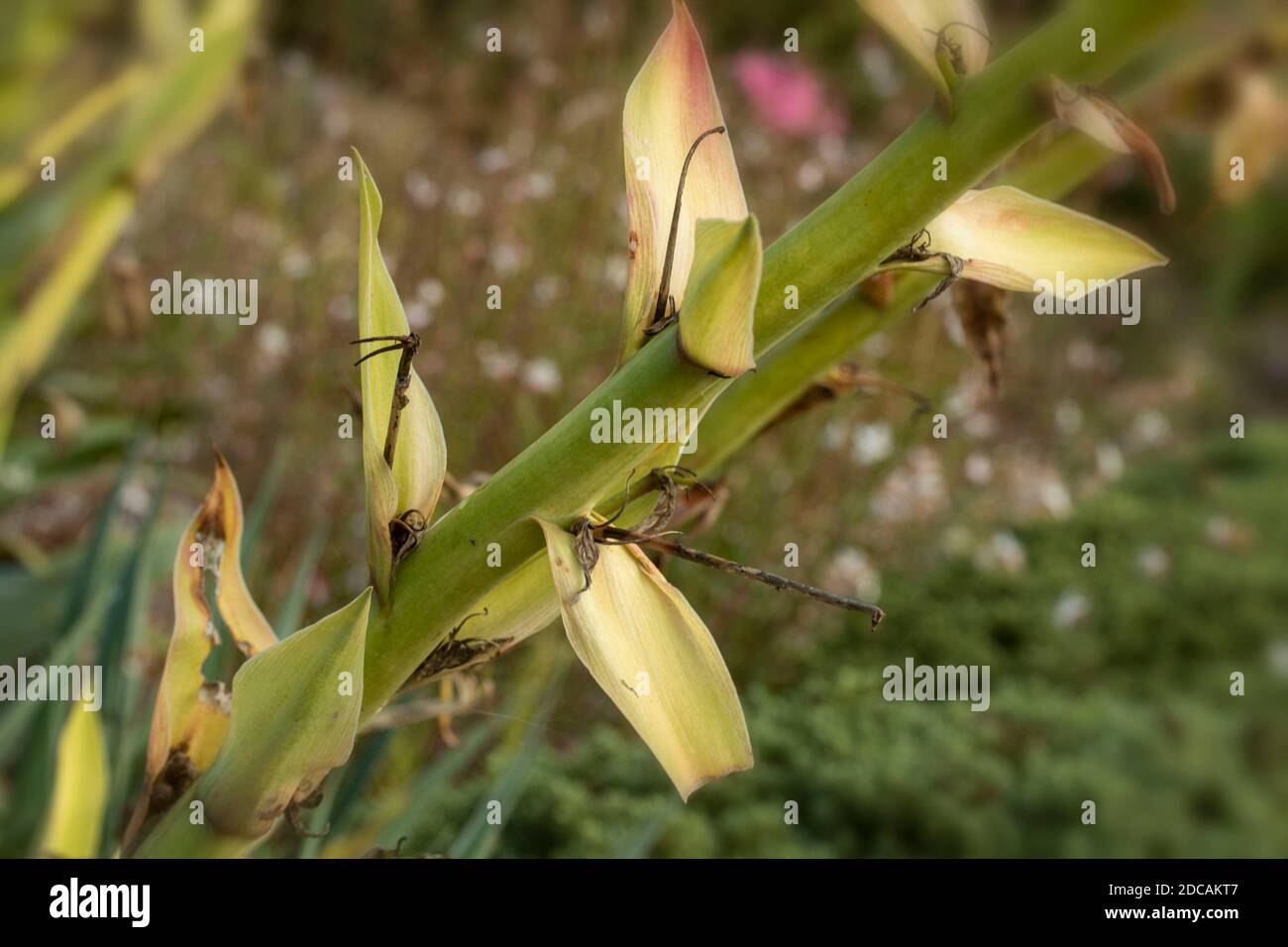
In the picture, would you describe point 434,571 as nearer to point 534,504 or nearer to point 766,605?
point 534,504

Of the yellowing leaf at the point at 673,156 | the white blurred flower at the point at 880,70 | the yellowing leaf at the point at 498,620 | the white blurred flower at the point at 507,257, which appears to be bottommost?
the yellowing leaf at the point at 498,620

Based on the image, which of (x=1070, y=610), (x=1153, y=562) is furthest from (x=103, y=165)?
(x=1153, y=562)

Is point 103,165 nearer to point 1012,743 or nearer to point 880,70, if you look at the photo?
point 1012,743

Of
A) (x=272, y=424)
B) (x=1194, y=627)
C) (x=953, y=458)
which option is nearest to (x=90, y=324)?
(x=272, y=424)

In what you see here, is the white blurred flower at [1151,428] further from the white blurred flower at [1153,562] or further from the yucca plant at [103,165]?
the yucca plant at [103,165]

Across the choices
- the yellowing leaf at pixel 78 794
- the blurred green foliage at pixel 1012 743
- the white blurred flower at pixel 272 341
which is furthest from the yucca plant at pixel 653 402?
the white blurred flower at pixel 272 341

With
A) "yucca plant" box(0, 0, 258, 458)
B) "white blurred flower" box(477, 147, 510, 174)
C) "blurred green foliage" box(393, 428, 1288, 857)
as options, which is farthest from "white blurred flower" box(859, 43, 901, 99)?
"yucca plant" box(0, 0, 258, 458)
